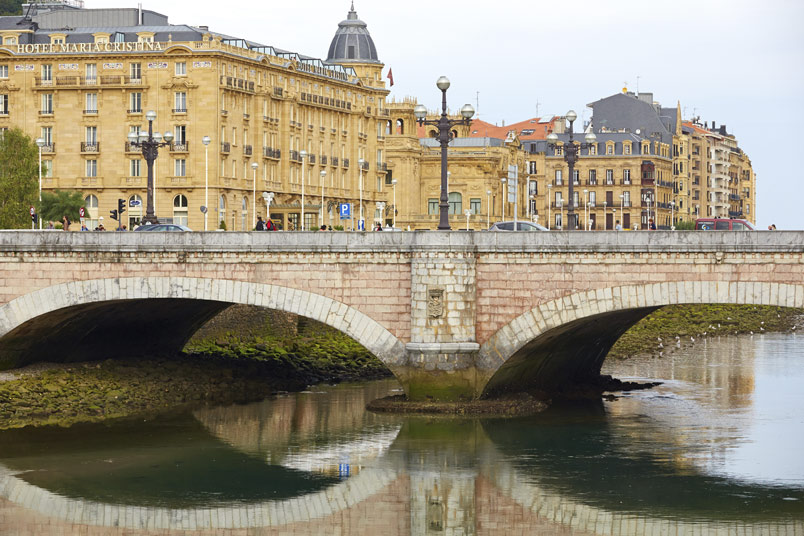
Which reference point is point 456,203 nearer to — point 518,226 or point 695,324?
point 695,324

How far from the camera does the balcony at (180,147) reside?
334 ft

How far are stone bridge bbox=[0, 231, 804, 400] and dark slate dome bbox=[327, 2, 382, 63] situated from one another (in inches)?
3479

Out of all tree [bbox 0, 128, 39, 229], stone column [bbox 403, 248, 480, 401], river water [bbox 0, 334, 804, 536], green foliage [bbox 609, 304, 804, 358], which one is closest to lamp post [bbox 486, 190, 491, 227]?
green foliage [bbox 609, 304, 804, 358]

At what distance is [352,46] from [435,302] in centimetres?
9355

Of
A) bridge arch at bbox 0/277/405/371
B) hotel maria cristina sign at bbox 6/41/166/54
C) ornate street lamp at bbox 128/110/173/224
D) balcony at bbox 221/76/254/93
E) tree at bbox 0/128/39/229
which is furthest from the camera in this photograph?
balcony at bbox 221/76/254/93

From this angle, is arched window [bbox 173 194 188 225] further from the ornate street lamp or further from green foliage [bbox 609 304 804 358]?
the ornate street lamp

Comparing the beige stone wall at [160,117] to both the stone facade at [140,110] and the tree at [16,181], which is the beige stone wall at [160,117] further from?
the tree at [16,181]

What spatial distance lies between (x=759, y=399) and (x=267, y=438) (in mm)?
19601

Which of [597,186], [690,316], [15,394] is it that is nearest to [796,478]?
[15,394]

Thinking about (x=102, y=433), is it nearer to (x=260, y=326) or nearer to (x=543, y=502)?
(x=543, y=502)

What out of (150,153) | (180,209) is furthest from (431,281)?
(180,209)

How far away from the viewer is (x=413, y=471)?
41250mm

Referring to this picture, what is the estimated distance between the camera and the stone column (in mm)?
47500

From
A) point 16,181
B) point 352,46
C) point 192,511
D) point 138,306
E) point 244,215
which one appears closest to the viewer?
point 192,511
